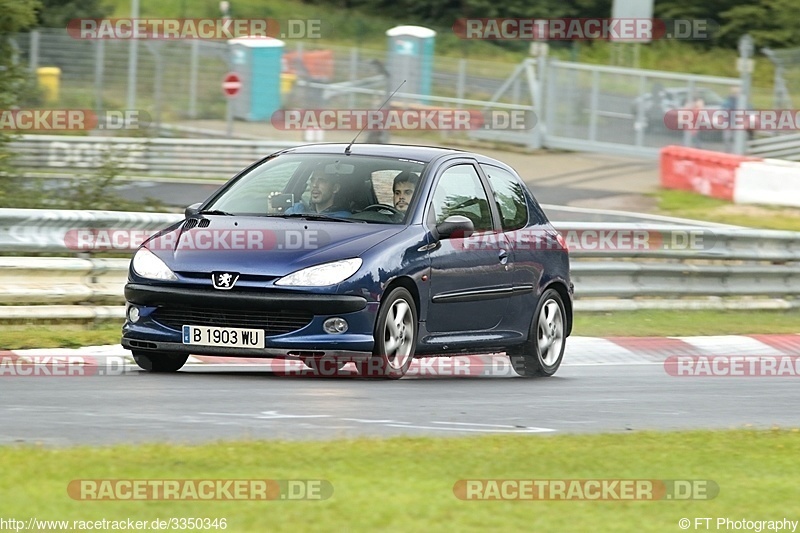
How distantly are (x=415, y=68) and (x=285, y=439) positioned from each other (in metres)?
32.7

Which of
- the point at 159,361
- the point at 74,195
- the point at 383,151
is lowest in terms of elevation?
the point at 74,195

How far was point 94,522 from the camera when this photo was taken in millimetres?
5215

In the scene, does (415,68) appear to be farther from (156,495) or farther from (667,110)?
(156,495)

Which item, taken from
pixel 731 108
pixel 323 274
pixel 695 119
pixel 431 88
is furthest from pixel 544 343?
pixel 431 88

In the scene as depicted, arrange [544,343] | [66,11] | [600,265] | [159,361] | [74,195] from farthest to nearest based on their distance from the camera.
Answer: [66,11]
[600,265]
[74,195]
[544,343]
[159,361]

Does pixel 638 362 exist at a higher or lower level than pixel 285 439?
lower

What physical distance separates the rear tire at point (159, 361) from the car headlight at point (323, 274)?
1.06 metres

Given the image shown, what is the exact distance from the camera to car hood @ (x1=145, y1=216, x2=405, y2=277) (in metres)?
9.64

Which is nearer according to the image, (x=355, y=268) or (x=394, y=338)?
(x=355, y=268)

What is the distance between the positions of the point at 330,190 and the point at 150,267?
4.33ft

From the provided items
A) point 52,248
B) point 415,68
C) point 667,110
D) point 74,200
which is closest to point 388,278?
point 52,248

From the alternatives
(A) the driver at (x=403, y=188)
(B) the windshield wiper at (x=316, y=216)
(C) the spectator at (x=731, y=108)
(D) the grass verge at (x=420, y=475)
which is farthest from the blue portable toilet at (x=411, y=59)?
(D) the grass verge at (x=420, y=475)

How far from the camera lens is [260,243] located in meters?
9.85

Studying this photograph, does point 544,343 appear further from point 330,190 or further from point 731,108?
point 731,108
